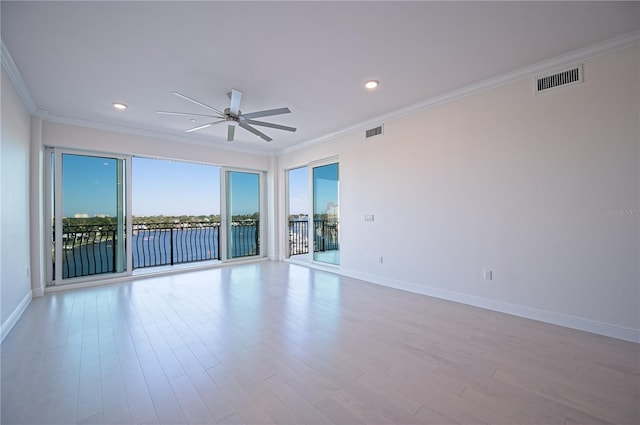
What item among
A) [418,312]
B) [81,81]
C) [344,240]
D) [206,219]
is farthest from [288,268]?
[81,81]

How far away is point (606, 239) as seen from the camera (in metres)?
2.63

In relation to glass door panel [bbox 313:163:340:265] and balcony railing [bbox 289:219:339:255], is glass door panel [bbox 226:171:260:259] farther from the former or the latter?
glass door panel [bbox 313:163:340:265]

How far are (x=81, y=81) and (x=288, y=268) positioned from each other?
4.53m

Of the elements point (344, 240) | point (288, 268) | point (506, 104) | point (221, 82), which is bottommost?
point (288, 268)

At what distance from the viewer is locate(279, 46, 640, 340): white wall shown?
256 cm

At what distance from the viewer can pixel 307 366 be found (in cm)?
214

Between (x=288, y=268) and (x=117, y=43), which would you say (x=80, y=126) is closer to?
(x=117, y=43)

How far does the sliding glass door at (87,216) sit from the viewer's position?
4.43m

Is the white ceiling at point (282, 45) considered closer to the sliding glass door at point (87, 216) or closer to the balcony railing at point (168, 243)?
the sliding glass door at point (87, 216)

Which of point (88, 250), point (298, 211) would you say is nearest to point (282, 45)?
point (298, 211)

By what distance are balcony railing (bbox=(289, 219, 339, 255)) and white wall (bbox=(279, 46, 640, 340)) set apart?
53.4 inches

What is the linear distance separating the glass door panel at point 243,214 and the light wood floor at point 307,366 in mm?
3064

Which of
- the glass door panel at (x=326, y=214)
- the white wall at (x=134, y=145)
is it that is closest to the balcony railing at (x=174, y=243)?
the white wall at (x=134, y=145)

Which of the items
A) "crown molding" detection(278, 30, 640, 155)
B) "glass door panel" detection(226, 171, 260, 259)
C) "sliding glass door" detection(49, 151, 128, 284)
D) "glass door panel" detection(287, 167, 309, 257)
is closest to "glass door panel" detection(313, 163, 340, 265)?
"glass door panel" detection(287, 167, 309, 257)
